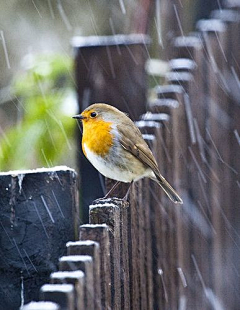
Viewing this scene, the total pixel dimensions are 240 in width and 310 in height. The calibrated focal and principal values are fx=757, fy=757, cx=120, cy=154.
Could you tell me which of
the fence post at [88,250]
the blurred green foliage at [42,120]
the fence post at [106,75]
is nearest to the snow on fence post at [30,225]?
the fence post at [88,250]

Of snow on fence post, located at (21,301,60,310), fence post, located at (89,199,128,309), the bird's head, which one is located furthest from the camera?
the bird's head

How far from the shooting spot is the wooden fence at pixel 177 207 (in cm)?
164

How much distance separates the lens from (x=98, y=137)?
10.1ft

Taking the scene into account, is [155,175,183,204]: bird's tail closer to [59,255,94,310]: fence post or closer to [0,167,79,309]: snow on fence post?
[0,167,79,309]: snow on fence post

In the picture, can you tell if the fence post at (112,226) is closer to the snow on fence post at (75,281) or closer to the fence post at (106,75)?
the snow on fence post at (75,281)

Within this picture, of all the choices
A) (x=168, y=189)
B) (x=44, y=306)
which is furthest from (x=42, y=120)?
(x=44, y=306)

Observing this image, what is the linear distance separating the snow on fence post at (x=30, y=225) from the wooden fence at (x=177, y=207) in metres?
0.12

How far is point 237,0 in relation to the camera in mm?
4383

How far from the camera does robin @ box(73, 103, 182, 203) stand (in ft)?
9.66

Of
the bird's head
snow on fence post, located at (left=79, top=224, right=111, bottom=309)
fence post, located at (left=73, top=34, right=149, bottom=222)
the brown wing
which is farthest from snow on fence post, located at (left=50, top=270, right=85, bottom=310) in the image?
fence post, located at (left=73, top=34, right=149, bottom=222)

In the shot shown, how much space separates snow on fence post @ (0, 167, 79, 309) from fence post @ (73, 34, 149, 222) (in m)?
1.44

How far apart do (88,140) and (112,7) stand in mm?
3304

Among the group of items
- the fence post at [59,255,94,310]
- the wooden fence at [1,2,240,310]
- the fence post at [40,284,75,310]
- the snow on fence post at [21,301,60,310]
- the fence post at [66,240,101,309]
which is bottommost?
the snow on fence post at [21,301,60,310]

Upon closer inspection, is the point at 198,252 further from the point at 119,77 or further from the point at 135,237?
the point at 135,237
